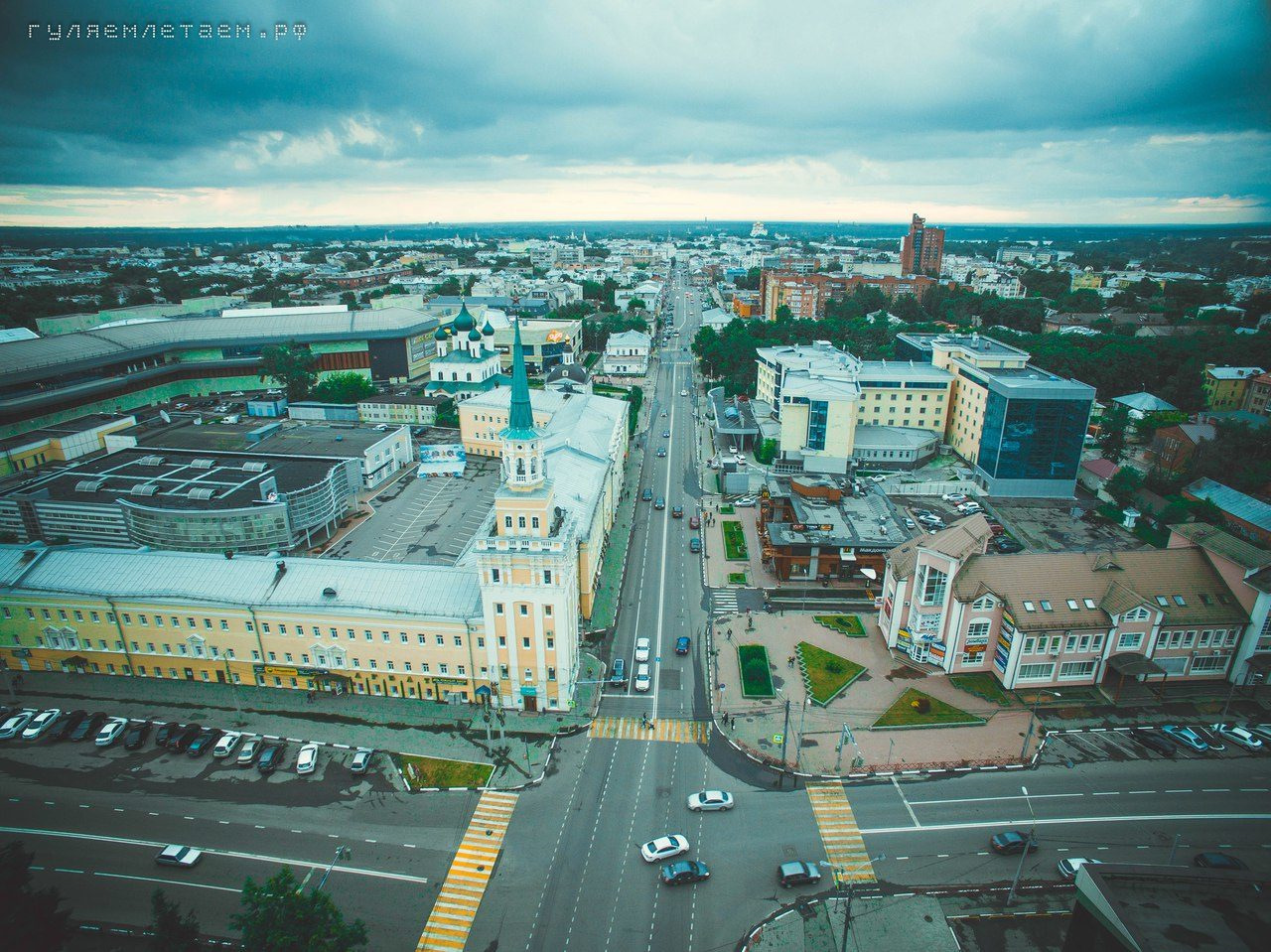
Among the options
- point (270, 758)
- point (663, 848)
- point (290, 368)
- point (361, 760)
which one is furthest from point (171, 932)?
point (290, 368)

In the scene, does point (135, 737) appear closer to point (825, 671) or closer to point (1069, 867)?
point (825, 671)

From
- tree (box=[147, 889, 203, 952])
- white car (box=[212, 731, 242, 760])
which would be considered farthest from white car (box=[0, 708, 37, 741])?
tree (box=[147, 889, 203, 952])

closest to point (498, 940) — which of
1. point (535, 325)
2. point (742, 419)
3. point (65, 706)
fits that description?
point (65, 706)

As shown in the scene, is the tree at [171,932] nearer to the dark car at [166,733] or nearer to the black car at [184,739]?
the black car at [184,739]

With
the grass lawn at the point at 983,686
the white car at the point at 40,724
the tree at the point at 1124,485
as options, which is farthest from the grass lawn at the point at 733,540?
the white car at the point at 40,724

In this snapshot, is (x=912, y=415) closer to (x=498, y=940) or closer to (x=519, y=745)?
(x=519, y=745)
